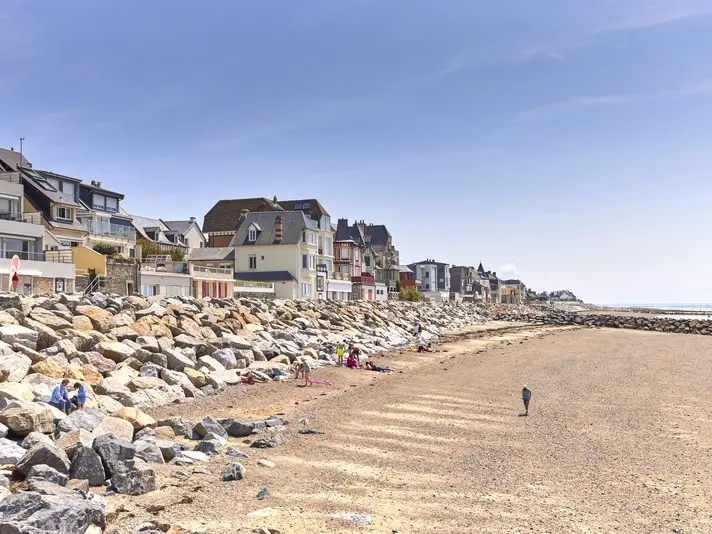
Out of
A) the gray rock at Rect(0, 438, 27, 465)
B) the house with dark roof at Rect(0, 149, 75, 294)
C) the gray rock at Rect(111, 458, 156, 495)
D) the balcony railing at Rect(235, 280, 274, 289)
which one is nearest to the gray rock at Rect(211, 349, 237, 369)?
the gray rock at Rect(0, 438, 27, 465)

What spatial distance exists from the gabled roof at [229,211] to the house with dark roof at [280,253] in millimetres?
12491

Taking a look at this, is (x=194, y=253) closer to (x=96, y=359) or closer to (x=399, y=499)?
(x=96, y=359)

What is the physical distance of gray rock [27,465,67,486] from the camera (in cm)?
934

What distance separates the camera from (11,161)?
52.2 m

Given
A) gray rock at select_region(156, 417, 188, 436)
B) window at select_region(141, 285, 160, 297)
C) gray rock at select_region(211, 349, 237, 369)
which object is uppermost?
window at select_region(141, 285, 160, 297)

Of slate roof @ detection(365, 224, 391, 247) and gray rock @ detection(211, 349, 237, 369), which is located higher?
slate roof @ detection(365, 224, 391, 247)

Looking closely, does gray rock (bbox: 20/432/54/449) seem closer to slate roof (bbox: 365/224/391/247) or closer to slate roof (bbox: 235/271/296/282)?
slate roof (bbox: 235/271/296/282)

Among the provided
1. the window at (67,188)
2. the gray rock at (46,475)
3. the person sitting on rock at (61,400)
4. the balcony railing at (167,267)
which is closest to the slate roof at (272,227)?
the balcony railing at (167,267)

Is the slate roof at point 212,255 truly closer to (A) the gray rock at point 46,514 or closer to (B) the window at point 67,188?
(B) the window at point 67,188

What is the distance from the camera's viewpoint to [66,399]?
519 inches

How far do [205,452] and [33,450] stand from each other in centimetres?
355

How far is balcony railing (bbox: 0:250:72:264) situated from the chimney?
82.2ft

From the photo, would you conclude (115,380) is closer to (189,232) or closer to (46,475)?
(46,475)

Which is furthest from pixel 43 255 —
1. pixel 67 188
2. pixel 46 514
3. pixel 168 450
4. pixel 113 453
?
pixel 46 514
